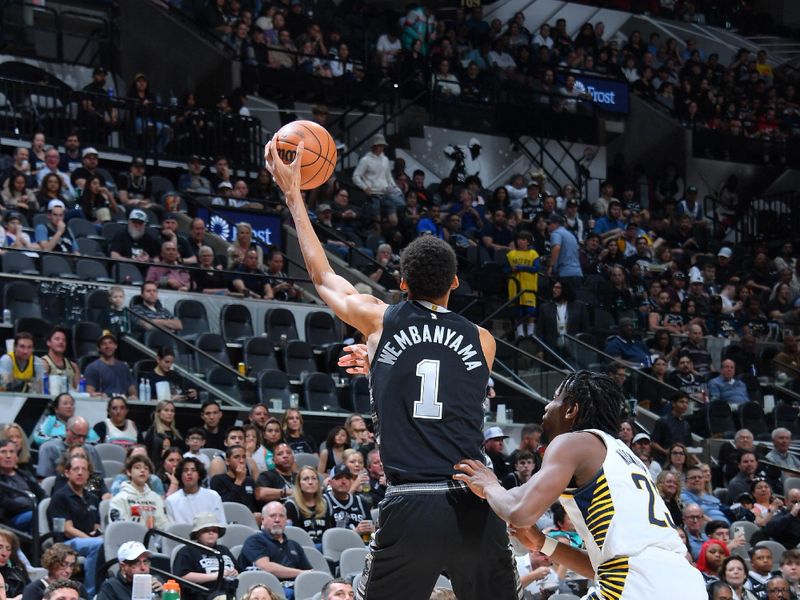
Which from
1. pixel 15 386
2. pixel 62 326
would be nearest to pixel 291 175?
pixel 15 386

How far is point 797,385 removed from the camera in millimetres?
19469

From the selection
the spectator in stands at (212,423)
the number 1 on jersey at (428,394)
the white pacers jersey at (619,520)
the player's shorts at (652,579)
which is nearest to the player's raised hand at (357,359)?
the number 1 on jersey at (428,394)

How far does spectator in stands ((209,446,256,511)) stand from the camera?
12078 millimetres

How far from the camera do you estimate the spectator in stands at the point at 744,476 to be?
15.3 m

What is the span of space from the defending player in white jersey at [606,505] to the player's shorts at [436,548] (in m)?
0.24

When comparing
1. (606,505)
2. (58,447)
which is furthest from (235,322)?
(606,505)

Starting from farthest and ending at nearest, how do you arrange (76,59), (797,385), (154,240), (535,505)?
(76,59) → (797,385) → (154,240) → (535,505)

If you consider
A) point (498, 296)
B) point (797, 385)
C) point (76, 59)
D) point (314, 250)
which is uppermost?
point (76, 59)

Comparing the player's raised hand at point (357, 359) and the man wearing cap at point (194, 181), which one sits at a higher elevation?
the man wearing cap at point (194, 181)

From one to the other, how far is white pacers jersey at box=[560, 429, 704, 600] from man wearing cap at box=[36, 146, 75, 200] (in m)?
13.7

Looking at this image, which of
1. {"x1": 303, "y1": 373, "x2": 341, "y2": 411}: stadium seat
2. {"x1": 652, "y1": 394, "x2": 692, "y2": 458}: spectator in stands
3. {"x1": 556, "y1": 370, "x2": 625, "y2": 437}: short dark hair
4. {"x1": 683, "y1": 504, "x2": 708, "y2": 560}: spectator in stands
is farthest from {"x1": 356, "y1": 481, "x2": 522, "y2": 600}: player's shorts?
{"x1": 652, "y1": 394, "x2": 692, "y2": 458}: spectator in stands

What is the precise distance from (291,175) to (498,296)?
1374cm

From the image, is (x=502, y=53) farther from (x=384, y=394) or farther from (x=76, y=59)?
(x=384, y=394)

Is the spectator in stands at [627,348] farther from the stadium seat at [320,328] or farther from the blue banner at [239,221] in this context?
the blue banner at [239,221]
